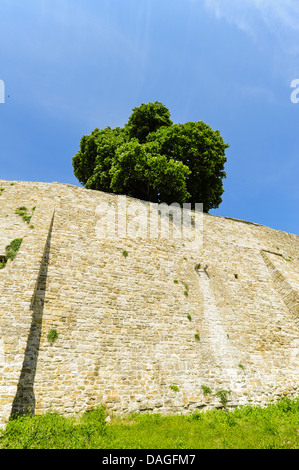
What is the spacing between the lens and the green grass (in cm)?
631

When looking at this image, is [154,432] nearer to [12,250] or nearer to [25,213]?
[12,250]

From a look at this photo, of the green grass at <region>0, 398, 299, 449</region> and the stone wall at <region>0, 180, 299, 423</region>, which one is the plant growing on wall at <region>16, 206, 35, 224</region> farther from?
the green grass at <region>0, 398, 299, 449</region>

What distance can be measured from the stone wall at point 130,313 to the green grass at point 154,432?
0.46m

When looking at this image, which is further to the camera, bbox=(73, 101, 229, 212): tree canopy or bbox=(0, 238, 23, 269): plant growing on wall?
bbox=(73, 101, 229, 212): tree canopy

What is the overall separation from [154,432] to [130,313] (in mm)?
4000

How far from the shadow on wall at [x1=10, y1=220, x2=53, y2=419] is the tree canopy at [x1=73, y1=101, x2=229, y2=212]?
9.17 m

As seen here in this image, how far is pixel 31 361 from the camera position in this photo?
321 inches

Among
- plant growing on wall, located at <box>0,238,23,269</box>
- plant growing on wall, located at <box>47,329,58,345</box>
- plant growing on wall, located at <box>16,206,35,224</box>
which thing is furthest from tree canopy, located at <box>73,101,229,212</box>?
plant growing on wall, located at <box>47,329,58,345</box>

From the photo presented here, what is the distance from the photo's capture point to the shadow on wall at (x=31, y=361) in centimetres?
736

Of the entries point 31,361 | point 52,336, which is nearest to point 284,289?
point 52,336

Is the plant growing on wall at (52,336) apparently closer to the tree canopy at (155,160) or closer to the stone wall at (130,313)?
the stone wall at (130,313)

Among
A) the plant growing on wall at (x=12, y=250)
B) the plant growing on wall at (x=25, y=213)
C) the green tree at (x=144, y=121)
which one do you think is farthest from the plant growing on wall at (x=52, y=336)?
the green tree at (x=144, y=121)

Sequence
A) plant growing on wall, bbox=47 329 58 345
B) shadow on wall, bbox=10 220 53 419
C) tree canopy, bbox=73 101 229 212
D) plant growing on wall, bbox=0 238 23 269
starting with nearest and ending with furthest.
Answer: shadow on wall, bbox=10 220 53 419
plant growing on wall, bbox=47 329 58 345
plant growing on wall, bbox=0 238 23 269
tree canopy, bbox=73 101 229 212
